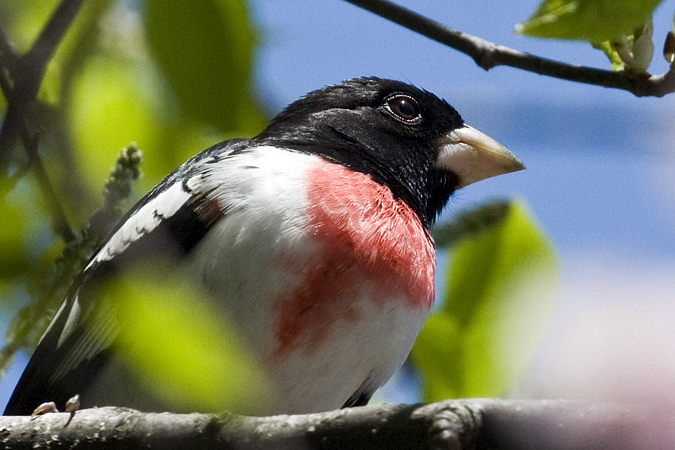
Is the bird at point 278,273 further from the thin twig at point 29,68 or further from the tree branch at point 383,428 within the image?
the thin twig at point 29,68

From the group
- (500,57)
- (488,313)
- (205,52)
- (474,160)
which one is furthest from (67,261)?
(474,160)

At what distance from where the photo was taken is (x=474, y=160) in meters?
4.15

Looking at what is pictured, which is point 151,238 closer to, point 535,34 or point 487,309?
point 487,309

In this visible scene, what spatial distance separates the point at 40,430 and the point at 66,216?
92cm

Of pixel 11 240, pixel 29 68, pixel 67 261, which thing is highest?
pixel 29 68

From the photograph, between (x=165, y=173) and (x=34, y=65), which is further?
(x=165, y=173)

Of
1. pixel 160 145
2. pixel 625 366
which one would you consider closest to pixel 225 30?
pixel 160 145

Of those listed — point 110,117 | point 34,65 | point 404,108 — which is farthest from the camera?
point 404,108

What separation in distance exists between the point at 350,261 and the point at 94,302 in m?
0.91

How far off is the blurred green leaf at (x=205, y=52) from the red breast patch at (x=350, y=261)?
50cm

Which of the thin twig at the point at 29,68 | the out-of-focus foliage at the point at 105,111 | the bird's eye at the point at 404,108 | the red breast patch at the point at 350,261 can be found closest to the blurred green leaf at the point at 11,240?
the out-of-focus foliage at the point at 105,111

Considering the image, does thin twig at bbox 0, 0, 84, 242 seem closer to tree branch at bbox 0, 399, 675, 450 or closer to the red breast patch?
tree branch at bbox 0, 399, 675, 450

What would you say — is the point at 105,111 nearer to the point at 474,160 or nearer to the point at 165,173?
the point at 165,173

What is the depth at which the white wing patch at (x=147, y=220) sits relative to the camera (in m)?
3.27
